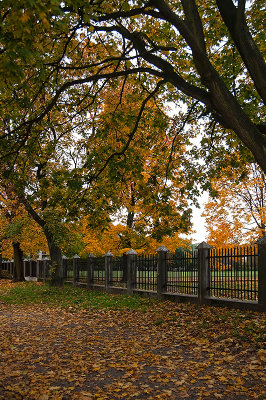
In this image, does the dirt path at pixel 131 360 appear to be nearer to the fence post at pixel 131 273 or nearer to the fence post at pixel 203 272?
the fence post at pixel 203 272

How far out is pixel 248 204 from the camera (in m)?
23.0

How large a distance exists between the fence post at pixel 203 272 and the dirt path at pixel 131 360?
3.82ft

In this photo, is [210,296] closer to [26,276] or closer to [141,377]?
[141,377]

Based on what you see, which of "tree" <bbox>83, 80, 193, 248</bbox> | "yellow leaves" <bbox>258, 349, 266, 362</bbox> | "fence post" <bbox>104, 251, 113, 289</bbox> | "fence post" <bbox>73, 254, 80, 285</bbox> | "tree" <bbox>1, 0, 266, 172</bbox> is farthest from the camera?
"fence post" <bbox>73, 254, 80, 285</bbox>

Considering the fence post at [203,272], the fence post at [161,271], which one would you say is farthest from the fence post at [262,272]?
the fence post at [161,271]

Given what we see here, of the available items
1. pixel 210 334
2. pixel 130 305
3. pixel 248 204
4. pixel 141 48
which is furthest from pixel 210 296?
pixel 248 204

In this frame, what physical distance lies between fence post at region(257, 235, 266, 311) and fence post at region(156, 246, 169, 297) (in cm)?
520

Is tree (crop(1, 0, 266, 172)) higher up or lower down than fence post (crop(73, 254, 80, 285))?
higher up

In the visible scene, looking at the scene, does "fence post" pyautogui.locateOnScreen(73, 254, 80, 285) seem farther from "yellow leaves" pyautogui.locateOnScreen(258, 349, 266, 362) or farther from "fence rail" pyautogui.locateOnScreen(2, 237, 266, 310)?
"yellow leaves" pyautogui.locateOnScreen(258, 349, 266, 362)

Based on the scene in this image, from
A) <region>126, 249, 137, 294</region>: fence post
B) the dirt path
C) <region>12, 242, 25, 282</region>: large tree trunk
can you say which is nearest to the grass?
<region>126, 249, 137, 294</region>: fence post

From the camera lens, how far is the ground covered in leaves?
5.79 meters

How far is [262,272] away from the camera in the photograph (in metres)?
11.4

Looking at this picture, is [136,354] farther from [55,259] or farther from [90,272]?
[55,259]

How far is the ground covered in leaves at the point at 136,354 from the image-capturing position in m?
5.79
